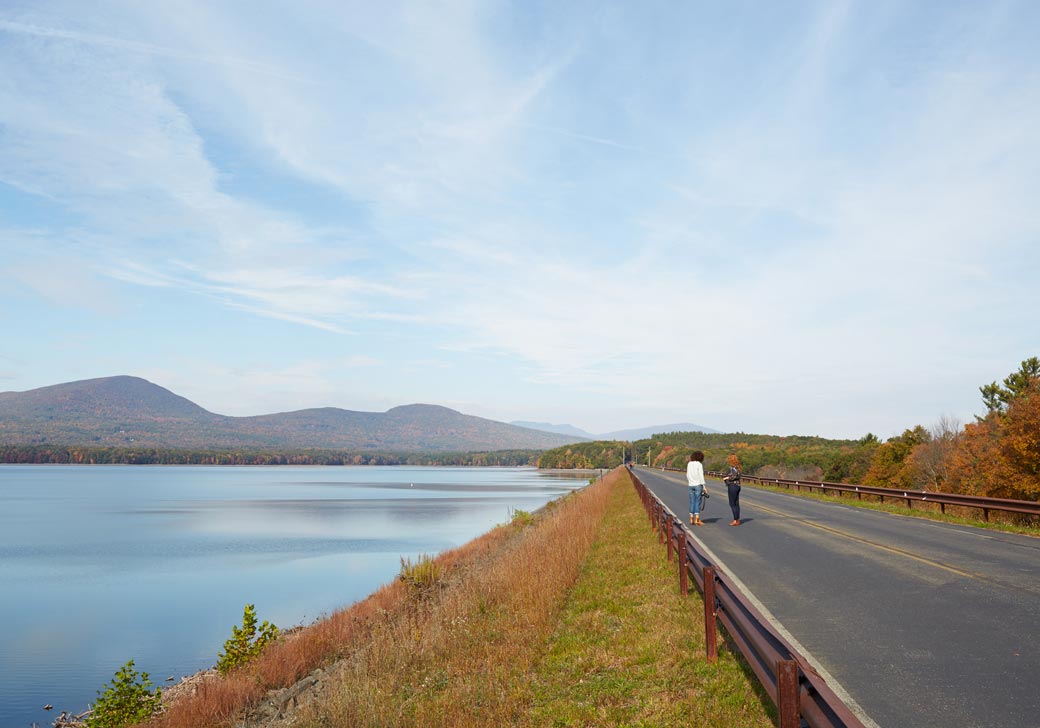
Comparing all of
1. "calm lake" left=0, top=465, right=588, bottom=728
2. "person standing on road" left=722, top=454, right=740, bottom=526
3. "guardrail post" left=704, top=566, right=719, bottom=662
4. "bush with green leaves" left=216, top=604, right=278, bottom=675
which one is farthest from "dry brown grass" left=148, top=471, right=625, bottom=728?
"calm lake" left=0, top=465, right=588, bottom=728

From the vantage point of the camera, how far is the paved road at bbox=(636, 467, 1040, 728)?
5957mm

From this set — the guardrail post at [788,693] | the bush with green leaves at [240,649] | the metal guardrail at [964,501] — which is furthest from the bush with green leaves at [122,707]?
the metal guardrail at [964,501]

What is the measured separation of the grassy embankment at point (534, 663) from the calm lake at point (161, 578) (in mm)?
4989

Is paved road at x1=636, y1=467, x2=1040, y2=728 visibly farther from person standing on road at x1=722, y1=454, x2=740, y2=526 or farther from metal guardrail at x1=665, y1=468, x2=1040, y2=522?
metal guardrail at x1=665, y1=468, x2=1040, y2=522

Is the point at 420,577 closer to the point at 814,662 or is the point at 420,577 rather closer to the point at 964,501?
the point at 814,662

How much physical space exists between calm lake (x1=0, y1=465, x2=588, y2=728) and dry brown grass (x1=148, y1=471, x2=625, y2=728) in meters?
4.45

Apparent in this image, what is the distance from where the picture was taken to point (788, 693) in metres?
4.41

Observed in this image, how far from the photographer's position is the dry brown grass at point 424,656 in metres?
7.85

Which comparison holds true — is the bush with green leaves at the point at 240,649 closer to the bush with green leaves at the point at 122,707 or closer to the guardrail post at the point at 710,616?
the bush with green leaves at the point at 122,707

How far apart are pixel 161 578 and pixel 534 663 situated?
96.5 feet

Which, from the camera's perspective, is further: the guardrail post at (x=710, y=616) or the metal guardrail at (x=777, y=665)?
the guardrail post at (x=710, y=616)

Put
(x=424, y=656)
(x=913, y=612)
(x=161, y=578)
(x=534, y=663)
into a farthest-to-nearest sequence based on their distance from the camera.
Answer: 1. (x=161, y=578)
2. (x=424, y=656)
3. (x=913, y=612)
4. (x=534, y=663)

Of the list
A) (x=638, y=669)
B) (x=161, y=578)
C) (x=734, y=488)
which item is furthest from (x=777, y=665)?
(x=161, y=578)

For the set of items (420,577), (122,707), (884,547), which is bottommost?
(122,707)
